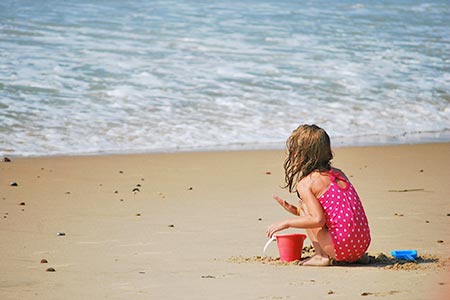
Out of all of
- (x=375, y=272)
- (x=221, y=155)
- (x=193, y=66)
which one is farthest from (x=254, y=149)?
(x=375, y=272)

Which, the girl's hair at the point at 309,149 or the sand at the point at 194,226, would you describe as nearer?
the sand at the point at 194,226

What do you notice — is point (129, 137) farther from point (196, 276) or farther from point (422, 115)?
point (196, 276)

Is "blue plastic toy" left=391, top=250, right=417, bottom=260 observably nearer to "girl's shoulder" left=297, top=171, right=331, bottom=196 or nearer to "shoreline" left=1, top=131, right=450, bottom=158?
"girl's shoulder" left=297, top=171, right=331, bottom=196

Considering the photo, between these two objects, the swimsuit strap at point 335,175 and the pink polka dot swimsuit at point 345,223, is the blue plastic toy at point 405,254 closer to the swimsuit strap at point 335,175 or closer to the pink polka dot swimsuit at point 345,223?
the pink polka dot swimsuit at point 345,223

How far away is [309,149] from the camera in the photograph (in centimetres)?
507

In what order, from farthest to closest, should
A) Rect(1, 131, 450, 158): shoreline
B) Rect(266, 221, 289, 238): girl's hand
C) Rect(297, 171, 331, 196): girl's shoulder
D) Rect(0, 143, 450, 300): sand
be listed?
Rect(1, 131, 450, 158): shoreline
Rect(297, 171, 331, 196): girl's shoulder
Rect(266, 221, 289, 238): girl's hand
Rect(0, 143, 450, 300): sand

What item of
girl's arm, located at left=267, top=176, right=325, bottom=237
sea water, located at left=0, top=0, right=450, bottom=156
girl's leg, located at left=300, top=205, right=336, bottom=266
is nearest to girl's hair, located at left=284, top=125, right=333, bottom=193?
girl's arm, located at left=267, top=176, right=325, bottom=237

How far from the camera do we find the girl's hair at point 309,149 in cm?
504

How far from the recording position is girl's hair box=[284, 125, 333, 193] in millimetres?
5043

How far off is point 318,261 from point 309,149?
592 millimetres

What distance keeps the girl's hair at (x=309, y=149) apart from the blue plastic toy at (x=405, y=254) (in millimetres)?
570

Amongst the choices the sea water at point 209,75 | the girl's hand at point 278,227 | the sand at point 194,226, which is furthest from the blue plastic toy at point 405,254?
the sea water at point 209,75

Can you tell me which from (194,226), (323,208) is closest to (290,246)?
(323,208)

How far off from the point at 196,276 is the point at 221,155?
4533mm
